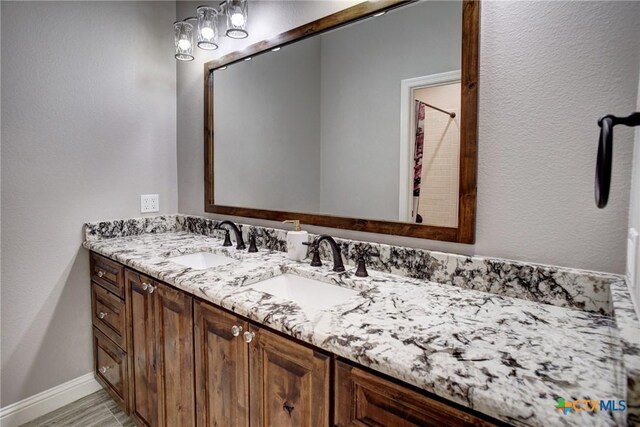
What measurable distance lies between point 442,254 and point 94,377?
2160mm

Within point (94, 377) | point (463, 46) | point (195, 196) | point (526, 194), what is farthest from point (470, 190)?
point (94, 377)

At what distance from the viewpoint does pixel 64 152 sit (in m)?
1.94

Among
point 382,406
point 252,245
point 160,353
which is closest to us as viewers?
point 382,406

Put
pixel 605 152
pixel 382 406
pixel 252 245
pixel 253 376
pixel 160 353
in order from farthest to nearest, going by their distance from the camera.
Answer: pixel 252 245
pixel 160 353
pixel 253 376
pixel 382 406
pixel 605 152

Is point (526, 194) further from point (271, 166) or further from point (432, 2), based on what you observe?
point (271, 166)

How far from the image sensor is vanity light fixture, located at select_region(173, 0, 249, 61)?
1.82 meters

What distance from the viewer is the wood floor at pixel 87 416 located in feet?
6.06

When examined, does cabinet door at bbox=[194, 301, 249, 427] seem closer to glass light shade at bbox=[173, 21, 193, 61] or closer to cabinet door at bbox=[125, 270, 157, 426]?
cabinet door at bbox=[125, 270, 157, 426]

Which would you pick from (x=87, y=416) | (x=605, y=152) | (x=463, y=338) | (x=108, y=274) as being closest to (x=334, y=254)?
(x=463, y=338)

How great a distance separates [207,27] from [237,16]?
0.70ft

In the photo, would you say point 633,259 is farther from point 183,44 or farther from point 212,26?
point 183,44

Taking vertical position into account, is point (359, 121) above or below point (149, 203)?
above

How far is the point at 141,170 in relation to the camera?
2262 millimetres

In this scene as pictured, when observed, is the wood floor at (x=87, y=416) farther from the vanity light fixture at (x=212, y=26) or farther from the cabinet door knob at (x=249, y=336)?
the vanity light fixture at (x=212, y=26)
